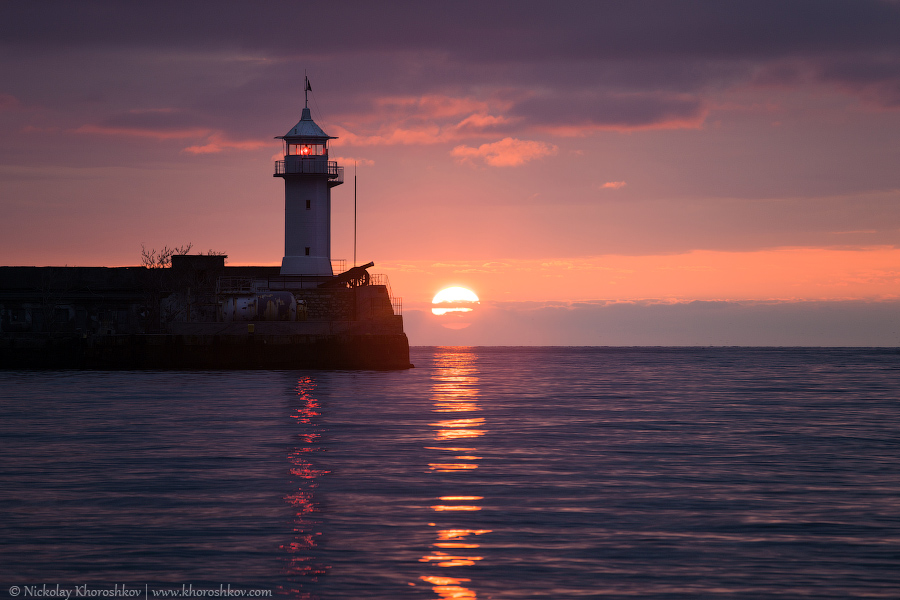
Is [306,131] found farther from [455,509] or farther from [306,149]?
[455,509]

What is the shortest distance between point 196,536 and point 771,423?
74.1ft

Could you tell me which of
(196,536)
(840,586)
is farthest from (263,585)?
(840,586)

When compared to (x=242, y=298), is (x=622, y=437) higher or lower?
lower

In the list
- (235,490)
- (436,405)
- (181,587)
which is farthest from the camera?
(436,405)

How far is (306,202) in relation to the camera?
2714 inches

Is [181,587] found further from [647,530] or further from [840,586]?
[840,586]

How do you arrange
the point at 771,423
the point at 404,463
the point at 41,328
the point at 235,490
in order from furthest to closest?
1. the point at 41,328
2. the point at 771,423
3. the point at 404,463
4. the point at 235,490

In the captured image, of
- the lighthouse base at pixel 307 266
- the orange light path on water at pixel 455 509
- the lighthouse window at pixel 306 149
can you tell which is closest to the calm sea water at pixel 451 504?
the orange light path on water at pixel 455 509

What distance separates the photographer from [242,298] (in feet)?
203

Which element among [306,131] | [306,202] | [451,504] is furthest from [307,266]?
[451,504]

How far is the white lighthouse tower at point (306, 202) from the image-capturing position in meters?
68.9

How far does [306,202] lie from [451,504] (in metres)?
56.8

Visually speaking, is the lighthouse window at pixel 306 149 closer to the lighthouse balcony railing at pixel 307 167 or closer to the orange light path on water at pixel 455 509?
the lighthouse balcony railing at pixel 307 167

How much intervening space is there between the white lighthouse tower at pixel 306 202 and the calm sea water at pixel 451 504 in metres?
38.5
